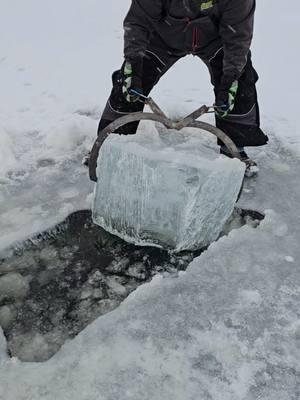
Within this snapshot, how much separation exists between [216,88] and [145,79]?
0.50 metres

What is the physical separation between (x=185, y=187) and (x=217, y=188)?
187 mm

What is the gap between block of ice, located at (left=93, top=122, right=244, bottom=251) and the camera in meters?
2.61

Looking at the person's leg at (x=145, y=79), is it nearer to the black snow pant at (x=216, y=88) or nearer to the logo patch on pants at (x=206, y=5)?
the black snow pant at (x=216, y=88)

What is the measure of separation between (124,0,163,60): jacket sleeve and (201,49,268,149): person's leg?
0.46 meters

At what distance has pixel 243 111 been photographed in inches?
A: 134

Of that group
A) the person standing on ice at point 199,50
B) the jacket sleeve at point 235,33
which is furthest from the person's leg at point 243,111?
the jacket sleeve at point 235,33

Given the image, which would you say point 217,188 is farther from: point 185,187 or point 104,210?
point 104,210

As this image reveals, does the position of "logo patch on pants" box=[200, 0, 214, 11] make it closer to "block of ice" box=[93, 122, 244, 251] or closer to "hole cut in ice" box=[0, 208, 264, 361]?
"block of ice" box=[93, 122, 244, 251]

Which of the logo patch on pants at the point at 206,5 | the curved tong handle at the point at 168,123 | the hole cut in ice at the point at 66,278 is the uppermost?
the logo patch on pants at the point at 206,5

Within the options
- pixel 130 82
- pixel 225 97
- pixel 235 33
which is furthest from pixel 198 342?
pixel 235 33

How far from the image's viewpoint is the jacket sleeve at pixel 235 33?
2.82 metres

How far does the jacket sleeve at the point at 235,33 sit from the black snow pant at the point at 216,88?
0.21 m

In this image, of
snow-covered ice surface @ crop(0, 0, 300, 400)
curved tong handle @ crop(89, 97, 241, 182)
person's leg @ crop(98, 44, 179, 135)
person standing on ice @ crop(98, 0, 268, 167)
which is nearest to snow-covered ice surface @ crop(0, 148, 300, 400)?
snow-covered ice surface @ crop(0, 0, 300, 400)

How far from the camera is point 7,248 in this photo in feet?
9.13
